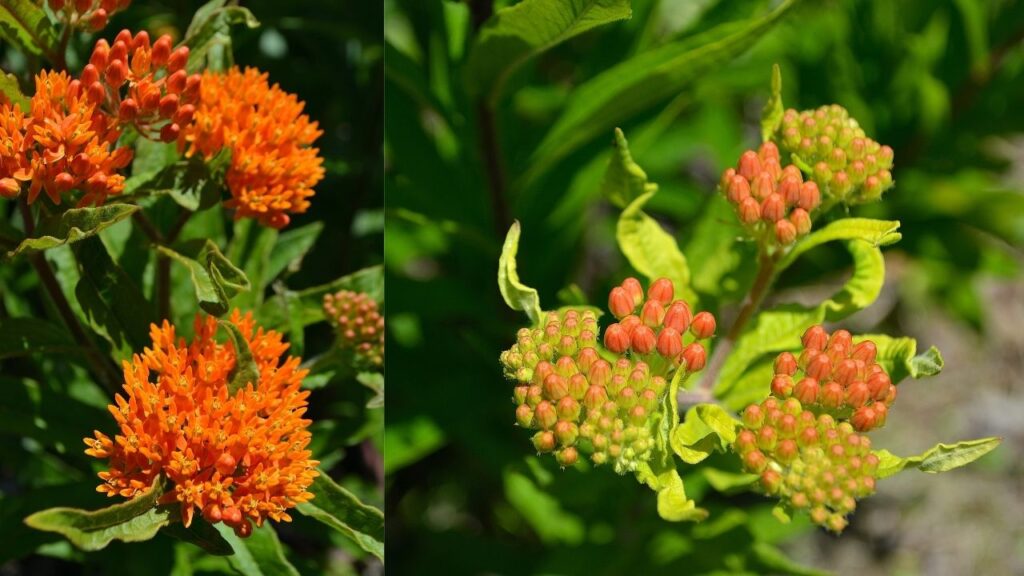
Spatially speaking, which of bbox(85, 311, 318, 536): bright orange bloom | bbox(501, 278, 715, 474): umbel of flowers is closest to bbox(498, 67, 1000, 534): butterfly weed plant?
bbox(501, 278, 715, 474): umbel of flowers

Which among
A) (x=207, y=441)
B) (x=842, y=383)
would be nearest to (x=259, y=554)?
(x=207, y=441)

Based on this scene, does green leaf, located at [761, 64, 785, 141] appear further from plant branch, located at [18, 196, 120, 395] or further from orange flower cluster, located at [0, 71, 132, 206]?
plant branch, located at [18, 196, 120, 395]

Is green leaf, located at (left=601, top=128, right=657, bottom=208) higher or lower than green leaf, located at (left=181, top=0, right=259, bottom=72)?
lower

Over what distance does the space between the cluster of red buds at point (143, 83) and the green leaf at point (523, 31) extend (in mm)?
451

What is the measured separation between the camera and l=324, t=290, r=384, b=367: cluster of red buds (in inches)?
57.2

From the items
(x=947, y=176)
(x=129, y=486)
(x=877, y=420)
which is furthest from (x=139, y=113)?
(x=947, y=176)

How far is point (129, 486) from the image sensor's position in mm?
1098

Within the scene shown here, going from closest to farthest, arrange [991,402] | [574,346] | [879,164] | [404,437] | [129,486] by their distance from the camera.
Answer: [129,486] < [574,346] < [879,164] < [404,437] < [991,402]

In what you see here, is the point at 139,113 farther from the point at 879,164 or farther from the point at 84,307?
the point at 879,164

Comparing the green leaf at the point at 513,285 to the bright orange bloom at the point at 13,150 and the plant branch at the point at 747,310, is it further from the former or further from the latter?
the bright orange bloom at the point at 13,150

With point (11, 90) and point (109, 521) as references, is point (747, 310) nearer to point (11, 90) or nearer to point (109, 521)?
point (109, 521)

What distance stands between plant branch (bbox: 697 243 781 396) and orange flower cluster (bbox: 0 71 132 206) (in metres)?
0.84

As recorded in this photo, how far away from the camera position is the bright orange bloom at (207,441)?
3.59 ft

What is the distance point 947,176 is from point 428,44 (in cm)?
161
